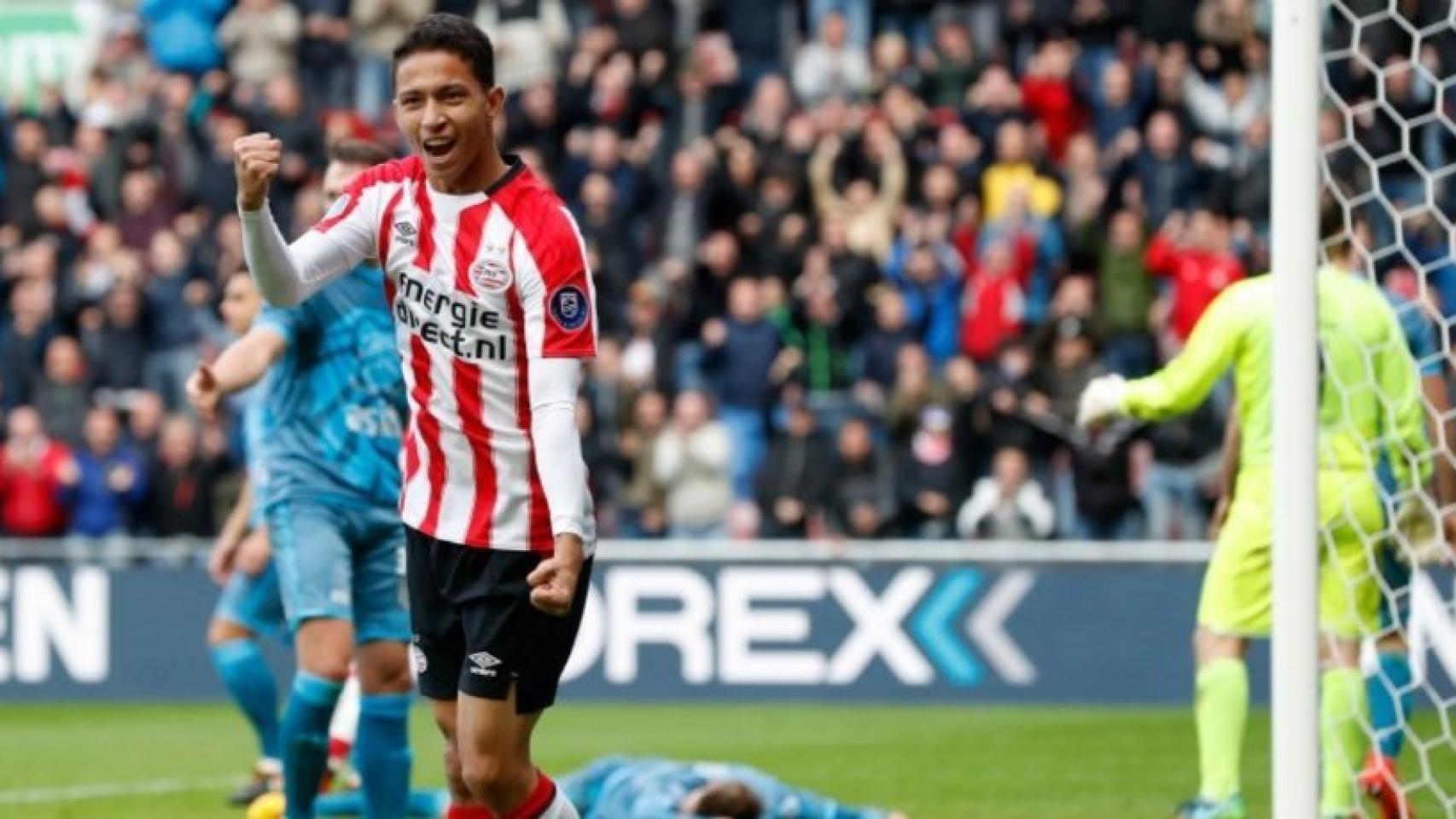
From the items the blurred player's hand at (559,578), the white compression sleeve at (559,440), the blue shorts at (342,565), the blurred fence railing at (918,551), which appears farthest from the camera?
the blurred fence railing at (918,551)

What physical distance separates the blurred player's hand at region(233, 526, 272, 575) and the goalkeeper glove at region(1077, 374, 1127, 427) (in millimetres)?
3610

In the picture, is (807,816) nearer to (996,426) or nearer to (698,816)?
(698,816)

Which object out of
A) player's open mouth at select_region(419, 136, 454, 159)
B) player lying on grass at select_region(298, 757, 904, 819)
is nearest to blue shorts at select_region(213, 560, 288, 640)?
player lying on grass at select_region(298, 757, 904, 819)

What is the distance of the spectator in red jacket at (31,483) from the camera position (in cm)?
1847

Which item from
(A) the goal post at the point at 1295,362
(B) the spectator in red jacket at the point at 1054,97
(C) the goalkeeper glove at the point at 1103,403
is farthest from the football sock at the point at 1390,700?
(B) the spectator in red jacket at the point at 1054,97

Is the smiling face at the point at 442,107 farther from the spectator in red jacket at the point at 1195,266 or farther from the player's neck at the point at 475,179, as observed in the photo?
the spectator in red jacket at the point at 1195,266

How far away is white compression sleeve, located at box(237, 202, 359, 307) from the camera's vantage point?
6.43 metres

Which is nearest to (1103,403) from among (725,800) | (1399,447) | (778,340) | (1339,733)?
(1399,447)

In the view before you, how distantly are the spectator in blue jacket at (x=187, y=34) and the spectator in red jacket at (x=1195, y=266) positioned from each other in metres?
8.40

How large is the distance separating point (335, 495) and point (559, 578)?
2614mm

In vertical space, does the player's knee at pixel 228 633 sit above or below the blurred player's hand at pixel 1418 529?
below

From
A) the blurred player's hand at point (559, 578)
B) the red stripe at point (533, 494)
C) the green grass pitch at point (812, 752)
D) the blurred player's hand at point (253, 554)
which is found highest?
the red stripe at point (533, 494)

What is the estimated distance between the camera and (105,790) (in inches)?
467

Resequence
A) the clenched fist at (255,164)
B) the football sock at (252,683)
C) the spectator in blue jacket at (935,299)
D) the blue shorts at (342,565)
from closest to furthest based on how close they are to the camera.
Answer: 1. the clenched fist at (255,164)
2. the blue shorts at (342,565)
3. the football sock at (252,683)
4. the spectator in blue jacket at (935,299)
